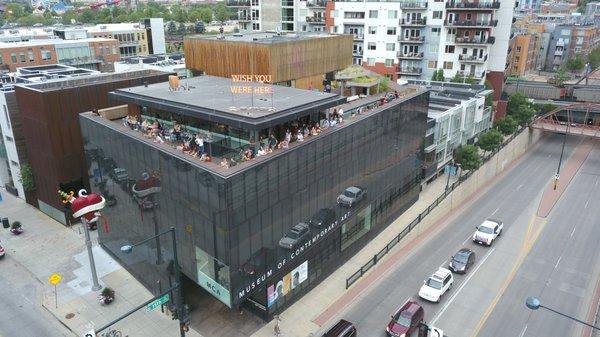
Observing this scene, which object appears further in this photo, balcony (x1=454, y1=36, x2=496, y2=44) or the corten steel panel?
balcony (x1=454, y1=36, x2=496, y2=44)

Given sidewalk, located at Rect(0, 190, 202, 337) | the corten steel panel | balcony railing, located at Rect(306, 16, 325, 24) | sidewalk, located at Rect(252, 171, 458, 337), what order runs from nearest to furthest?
sidewalk, located at Rect(252, 171, 458, 337)
sidewalk, located at Rect(0, 190, 202, 337)
the corten steel panel
balcony railing, located at Rect(306, 16, 325, 24)

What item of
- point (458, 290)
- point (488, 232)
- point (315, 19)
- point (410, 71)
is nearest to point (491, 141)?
point (488, 232)

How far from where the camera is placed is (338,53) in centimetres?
4750

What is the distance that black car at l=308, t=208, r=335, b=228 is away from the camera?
3425 cm

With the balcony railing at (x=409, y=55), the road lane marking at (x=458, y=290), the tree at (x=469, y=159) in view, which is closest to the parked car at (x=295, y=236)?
the road lane marking at (x=458, y=290)

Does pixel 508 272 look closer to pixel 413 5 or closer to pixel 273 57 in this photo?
pixel 273 57

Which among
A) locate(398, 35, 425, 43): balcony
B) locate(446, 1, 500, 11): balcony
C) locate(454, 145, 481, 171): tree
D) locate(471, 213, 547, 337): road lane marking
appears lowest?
locate(471, 213, 547, 337): road lane marking

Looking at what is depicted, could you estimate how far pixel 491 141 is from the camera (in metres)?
62.5

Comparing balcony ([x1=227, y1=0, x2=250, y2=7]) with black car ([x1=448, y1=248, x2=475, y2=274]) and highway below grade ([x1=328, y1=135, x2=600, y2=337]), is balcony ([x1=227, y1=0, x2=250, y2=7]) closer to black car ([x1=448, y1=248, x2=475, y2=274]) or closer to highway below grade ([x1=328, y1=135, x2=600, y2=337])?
highway below grade ([x1=328, y1=135, x2=600, y2=337])

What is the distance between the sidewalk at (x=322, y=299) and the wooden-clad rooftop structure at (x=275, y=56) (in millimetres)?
16740

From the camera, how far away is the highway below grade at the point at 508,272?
33.1 meters

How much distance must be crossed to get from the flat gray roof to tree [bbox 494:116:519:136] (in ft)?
148

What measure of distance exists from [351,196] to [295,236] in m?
7.94

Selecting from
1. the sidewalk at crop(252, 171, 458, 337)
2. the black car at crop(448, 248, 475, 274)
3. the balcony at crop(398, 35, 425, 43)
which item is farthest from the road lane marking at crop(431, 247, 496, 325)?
the balcony at crop(398, 35, 425, 43)
